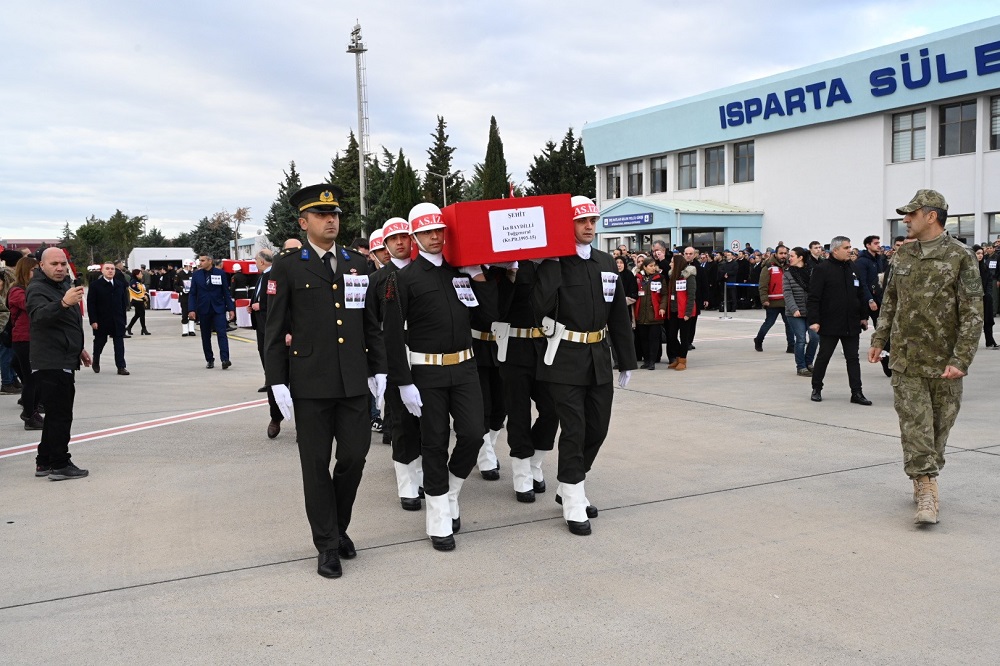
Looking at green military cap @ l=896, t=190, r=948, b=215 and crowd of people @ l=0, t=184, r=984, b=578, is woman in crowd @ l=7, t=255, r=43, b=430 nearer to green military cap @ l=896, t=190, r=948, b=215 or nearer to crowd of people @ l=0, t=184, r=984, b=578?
crowd of people @ l=0, t=184, r=984, b=578

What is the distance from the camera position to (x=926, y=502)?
17.4ft

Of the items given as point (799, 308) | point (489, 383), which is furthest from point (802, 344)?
point (489, 383)

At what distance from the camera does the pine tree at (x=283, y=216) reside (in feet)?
181

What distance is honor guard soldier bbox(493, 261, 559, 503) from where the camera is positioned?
234 inches

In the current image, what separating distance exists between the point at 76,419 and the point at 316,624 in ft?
23.3

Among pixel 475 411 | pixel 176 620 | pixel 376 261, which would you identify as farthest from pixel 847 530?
pixel 376 261

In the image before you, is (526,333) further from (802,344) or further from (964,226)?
Answer: (964,226)

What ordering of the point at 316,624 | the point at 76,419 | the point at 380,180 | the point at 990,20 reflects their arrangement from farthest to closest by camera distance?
the point at 380,180, the point at 990,20, the point at 76,419, the point at 316,624

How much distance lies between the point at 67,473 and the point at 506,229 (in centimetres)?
437

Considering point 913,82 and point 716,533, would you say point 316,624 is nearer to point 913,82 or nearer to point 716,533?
point 716,533

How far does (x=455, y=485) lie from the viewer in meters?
5.49

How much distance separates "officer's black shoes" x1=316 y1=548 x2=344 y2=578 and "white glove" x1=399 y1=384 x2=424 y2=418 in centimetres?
96

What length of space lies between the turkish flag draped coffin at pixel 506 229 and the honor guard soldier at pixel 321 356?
0.81m

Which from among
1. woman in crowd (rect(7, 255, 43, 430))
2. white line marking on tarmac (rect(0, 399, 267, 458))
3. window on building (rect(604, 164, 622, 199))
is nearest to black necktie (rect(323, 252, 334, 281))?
white line marking on tarmac (rect(0, 399, 267, 458))
